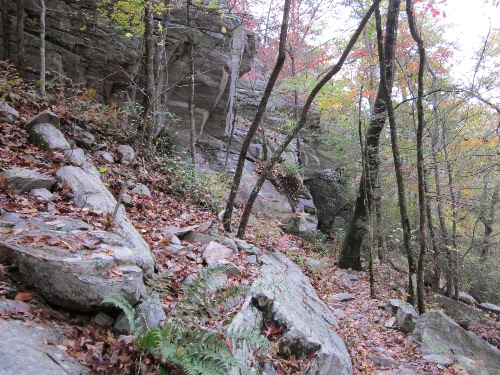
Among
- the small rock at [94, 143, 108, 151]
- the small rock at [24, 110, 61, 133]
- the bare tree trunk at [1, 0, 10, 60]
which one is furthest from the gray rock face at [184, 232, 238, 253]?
the bare tree trunk at [1, 0, 10, 60]

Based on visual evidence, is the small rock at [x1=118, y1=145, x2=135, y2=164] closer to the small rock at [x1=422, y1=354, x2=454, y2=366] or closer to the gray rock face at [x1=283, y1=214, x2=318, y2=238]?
the gray rock face at [x1=283, y1=214, x2=318, y2=238]

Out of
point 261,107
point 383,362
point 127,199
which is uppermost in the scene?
point 261,107

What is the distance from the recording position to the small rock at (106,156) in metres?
8.08

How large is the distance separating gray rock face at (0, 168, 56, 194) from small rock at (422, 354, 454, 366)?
6624 millimetres

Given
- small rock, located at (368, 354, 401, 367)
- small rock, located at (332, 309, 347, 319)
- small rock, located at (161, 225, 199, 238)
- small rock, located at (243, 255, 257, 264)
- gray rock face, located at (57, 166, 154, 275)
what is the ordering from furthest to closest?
small rock, located at (332, 309, 347, 319)
small rock, located at (161, 225, 199, 238)
small rock, located at (243, 255, 257, 264)
small rock, located at (368, 354, 401, 367)
gray rock face, located at (57, 166, 154, 275)

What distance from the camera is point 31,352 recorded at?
2.42 metres

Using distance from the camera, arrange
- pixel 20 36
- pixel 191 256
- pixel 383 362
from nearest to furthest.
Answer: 1. pixel 191 256
2. pixel 383 362
3. pixel 20 36

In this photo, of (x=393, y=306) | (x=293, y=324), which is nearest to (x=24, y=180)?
(x=293, y=324)

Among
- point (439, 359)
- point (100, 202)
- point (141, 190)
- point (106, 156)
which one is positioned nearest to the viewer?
point (100, 202)

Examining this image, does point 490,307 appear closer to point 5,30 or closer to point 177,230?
point 177,230

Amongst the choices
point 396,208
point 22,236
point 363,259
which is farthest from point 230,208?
point 396,208

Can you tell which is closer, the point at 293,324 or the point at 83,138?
the point at 293,324

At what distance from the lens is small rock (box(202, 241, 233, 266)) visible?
5270 millimetres

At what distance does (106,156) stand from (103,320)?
577 cm
